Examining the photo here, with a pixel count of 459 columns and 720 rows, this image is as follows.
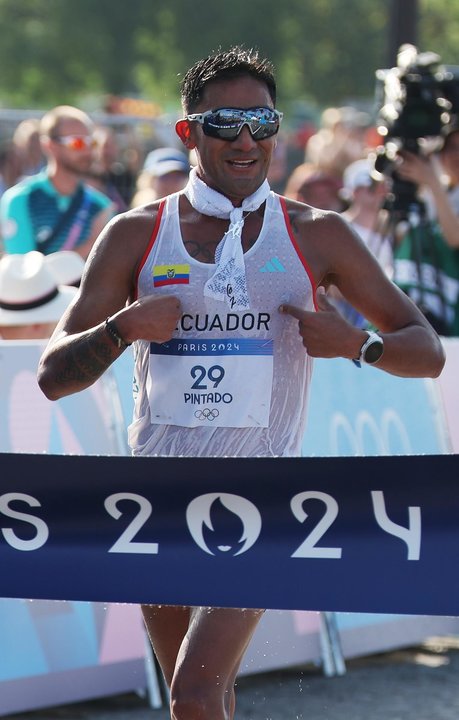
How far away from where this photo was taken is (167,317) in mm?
3479

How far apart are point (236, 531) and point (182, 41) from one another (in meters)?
39.6

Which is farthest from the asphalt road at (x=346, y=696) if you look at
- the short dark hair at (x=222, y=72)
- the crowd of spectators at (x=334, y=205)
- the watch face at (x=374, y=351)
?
the short dark hair at (x=222, y=72)

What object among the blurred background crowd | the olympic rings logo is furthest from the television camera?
the olympic rings logo

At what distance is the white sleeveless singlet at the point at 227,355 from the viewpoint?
3639mm

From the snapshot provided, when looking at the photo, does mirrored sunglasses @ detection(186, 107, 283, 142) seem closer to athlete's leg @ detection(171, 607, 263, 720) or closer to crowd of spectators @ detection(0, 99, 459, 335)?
athlete's leg @ detection(171, 607, 263, 720)

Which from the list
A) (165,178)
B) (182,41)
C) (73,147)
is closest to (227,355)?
(73,147)

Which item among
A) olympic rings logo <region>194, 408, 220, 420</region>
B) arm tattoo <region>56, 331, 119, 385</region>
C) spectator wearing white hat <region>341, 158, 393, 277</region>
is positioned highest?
spectator wearing white hat <region>341, 158, 393, 277</region>

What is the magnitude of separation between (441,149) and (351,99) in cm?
3716

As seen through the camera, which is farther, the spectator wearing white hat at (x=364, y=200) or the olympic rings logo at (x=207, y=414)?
the spectator wearing white hat at (x=364, y=200)

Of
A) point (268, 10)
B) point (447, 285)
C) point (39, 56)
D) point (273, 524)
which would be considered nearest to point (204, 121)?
point (273, 524)

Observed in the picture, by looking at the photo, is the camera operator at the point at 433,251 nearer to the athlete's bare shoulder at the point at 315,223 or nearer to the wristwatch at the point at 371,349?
the athlete's bare shoulder at the point at 315,223

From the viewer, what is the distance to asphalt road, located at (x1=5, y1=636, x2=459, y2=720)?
210 inches

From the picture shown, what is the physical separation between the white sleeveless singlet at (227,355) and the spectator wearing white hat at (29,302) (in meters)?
2.58

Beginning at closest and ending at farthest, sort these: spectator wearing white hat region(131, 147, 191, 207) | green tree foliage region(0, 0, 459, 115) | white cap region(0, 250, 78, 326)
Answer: white cap region(0, 250, 78, 326) < spectator wearing white hat region(131, 147, 191, 207) < green tree foliage region(0, 0, 459, 115)
